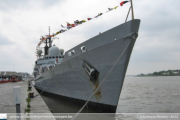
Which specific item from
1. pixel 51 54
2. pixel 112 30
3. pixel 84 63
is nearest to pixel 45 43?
pixel 51 54

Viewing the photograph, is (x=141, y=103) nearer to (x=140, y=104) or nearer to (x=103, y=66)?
(x=140, y=104)

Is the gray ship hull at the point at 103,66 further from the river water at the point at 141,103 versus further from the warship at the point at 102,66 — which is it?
the river water at the point at 141,103

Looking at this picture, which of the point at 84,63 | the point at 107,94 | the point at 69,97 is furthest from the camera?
the point at 69,97

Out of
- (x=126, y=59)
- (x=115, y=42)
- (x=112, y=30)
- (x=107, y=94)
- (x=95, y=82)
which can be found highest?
(x=112, y=30)

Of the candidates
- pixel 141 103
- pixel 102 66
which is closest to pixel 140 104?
pixel 141 103

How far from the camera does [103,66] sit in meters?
6.21

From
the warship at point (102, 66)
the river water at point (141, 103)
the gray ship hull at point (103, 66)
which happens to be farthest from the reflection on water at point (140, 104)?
the gray ship hull at point (103, 66)

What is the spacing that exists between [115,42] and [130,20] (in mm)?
886

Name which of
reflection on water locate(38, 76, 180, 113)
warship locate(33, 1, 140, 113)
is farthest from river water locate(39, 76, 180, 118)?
warship locate(33, 1, 140, 113)

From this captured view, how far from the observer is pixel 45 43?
20.6 m

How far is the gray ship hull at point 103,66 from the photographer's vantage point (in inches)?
218

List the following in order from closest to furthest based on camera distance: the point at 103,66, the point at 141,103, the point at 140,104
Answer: the point at 103,66
the point at 140,104
the point at 141,103

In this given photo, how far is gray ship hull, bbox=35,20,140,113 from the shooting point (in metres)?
5.54

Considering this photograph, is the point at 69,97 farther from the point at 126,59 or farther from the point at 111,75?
the point at 126,59
